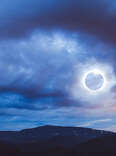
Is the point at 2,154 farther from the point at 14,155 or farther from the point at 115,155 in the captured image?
the point at 115,155

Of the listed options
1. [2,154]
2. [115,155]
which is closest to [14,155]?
[2,154]
